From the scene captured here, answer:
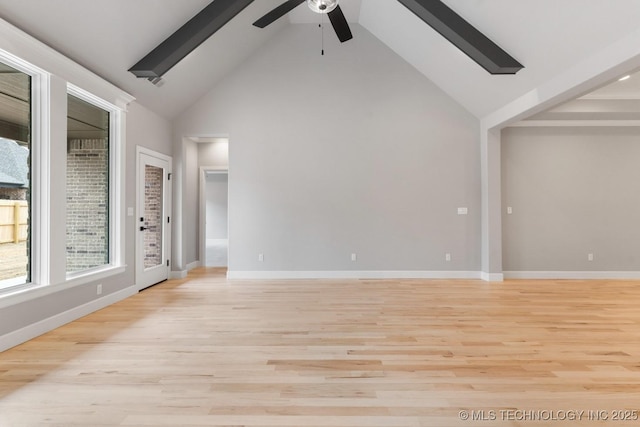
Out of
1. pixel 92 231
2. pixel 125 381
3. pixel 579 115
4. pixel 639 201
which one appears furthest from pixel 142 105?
pixel 639 201

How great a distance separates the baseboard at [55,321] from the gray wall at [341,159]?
1.93 metres

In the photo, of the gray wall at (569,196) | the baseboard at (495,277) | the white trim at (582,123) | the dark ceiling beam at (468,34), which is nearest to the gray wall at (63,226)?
the dark ceiling beam at (468,34)

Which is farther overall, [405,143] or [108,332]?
[405,143]

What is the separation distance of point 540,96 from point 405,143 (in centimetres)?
209

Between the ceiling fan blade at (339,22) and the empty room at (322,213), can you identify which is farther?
the ceiling fan blade at (339,22)

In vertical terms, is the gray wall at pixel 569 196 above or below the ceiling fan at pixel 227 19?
below

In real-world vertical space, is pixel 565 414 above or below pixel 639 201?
below

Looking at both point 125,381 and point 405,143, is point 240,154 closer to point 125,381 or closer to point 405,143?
point 405,143

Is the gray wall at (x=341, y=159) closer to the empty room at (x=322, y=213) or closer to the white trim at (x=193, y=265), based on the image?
the empty room at (x=322, y=213)

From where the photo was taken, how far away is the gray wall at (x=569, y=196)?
18.2 ft

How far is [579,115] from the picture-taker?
5301mm

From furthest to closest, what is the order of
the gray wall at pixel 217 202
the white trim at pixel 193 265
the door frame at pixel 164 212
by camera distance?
1. the gray wall at pixel 217 202
2. the white trim at pixel 193 265
3. the door frame at pixel 164 212

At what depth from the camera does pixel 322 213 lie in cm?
557

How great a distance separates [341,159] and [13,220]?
438 centimetres
